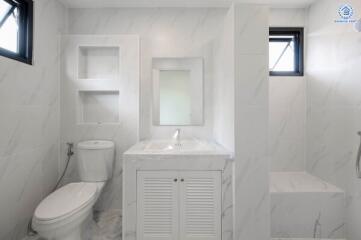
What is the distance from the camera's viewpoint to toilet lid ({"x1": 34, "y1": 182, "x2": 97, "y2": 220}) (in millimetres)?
1371

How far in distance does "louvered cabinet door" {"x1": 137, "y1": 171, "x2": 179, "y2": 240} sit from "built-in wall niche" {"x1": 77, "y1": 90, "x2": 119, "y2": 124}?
91cm

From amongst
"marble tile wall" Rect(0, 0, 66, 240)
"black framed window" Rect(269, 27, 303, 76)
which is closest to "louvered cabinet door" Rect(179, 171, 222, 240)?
"marble tile wall" Rect(0, 0, 66, 240)

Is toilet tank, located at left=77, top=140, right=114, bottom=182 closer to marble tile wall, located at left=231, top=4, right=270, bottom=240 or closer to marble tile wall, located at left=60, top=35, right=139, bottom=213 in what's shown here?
marble tile wall, located at left=60, top=35, right=139, bottom=213

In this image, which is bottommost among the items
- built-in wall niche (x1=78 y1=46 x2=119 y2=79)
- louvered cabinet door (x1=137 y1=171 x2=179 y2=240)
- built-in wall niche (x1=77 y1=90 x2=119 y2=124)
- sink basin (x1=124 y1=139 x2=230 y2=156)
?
louvered cabinet door (x1=137 y1=171 x2=179 y2=240)

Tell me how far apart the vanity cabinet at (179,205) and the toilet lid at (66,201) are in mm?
430

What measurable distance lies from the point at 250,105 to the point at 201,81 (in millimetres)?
815

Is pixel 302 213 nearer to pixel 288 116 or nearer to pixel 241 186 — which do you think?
pixel 241 186

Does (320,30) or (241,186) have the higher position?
(320,30)

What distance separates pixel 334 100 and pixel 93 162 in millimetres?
2392

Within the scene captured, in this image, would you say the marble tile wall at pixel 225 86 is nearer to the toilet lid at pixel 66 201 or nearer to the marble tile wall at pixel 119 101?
the marble tile wall at pixel 119 101

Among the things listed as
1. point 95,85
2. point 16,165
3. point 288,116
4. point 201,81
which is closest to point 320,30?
point 288,116

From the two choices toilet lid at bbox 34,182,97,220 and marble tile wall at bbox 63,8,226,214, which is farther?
marble tile wall at bbox 63,8,226,214

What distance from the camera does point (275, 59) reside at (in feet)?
7.76

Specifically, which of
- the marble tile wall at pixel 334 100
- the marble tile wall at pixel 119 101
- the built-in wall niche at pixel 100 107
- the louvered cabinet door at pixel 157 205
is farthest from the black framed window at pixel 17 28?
the marble tile wall at pixel 334 100
